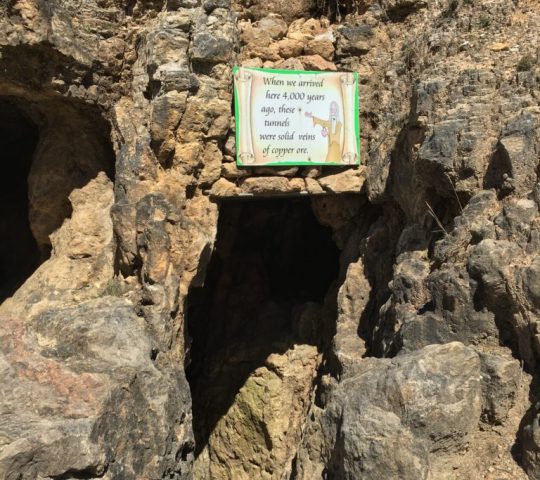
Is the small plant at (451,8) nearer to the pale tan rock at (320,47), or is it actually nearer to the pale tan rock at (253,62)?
the pale tan rock at (320,47)

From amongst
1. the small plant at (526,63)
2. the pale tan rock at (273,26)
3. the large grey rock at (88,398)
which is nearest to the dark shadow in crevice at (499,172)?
the small plant at (526,63)

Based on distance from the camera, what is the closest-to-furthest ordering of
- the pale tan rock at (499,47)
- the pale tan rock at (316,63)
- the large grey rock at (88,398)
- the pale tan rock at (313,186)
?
the large grey rock at (88,398), the pale tan rock at (499,47), the pale tan rock at (313,186), the pale tan rock at (316,63)

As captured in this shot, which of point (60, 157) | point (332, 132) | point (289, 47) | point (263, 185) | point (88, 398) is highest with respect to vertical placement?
point (289, 47)

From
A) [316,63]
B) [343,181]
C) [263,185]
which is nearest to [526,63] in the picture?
[343,181]

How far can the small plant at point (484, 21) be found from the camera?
511cm

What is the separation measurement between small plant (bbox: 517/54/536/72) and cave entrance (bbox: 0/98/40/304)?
639 cm

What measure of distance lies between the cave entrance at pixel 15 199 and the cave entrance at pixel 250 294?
2572mm

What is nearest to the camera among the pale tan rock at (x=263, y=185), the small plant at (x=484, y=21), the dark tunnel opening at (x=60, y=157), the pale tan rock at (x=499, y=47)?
the pale tan rock at (x=499, y=47)

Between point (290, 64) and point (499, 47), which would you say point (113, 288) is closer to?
point (290, 64)

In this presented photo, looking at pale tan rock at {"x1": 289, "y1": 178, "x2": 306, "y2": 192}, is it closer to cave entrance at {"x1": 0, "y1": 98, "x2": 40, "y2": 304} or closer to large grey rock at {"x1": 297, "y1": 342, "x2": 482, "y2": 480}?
large grey rock at {"x1": 297, "y1": 342, "x2": 482, "y2": 480}

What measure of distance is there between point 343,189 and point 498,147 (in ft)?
6.01

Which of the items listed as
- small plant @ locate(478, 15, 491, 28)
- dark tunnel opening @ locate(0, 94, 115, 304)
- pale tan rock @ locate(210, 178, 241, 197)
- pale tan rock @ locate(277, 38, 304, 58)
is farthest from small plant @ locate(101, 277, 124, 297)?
small plant @ locate(478, 15, 491, 28)

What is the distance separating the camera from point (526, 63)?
15.2 feet

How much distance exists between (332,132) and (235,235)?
8.89ft
